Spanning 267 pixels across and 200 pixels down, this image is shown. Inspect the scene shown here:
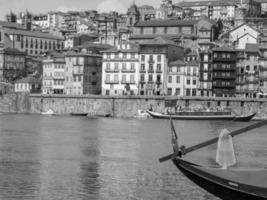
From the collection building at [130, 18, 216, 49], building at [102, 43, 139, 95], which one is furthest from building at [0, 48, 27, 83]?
building at [102, 43, 139, 95]

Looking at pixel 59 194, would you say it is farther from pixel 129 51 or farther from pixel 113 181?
pixel 129 51

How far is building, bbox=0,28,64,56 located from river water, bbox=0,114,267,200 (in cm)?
12437

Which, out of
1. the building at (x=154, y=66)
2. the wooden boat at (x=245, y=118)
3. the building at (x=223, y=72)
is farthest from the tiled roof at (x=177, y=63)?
the wooden boat at (x=245, y=118)

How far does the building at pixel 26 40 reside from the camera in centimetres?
18900

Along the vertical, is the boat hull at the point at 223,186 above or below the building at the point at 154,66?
below

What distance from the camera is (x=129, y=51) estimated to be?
130500 millimetres

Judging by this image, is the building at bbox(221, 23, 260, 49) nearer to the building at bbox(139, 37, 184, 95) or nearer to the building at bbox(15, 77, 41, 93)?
the building at bbox(139, 37, 184, 95)

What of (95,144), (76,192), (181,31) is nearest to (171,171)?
(76,192)

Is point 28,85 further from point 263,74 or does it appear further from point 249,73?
point 263,74

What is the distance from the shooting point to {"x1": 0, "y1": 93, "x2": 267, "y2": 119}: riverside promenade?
113m

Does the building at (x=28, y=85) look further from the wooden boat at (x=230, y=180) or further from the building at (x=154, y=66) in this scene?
the wooden boat at (x=230, y=180)

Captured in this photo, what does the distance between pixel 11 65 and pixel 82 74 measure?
37399 millimetres

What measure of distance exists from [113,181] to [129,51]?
97.2 m

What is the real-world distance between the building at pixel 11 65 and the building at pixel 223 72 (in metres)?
57.4
